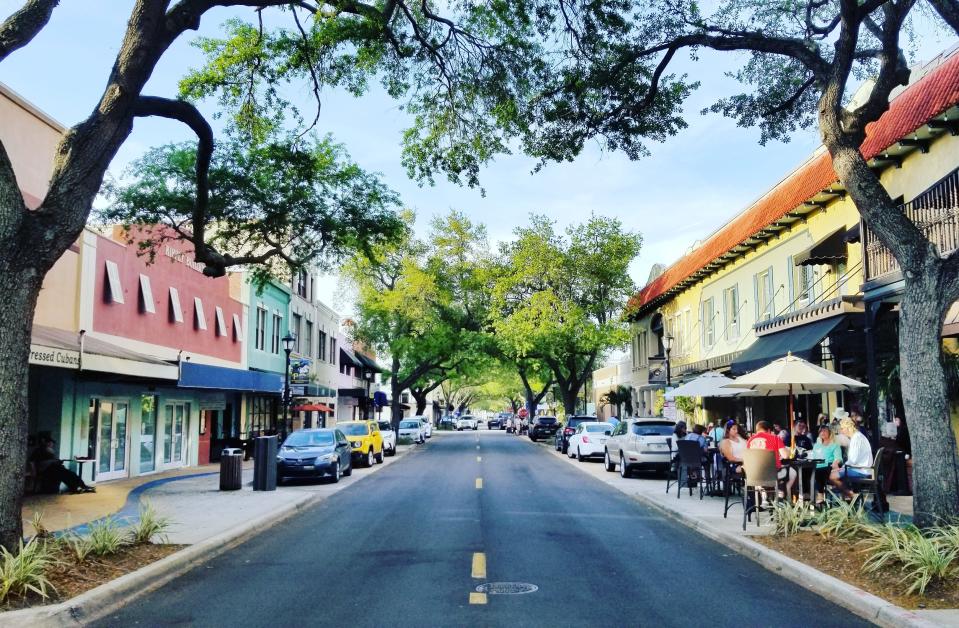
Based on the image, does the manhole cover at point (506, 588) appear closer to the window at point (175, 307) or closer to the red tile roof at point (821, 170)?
the red tile roof at point (821, 170)

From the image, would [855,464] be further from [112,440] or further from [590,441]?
[112,440]

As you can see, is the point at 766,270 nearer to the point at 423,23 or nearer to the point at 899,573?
the point at 423,23

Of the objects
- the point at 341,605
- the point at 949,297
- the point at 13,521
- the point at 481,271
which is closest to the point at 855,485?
the point at 949,297

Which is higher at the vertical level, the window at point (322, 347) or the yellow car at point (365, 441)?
the window at point (322, 347)

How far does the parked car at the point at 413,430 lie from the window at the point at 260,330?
14.7 meters

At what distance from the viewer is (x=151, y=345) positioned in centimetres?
2267

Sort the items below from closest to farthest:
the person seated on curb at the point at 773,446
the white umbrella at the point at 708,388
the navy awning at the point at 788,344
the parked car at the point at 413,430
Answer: the person seated on curb at the point at 773,446 < the navy awning at the point at 788,344 < the white umbrella at the point at 708,388 < the parked car at the point at 413,430

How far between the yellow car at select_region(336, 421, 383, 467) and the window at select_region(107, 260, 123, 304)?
8.82 meters

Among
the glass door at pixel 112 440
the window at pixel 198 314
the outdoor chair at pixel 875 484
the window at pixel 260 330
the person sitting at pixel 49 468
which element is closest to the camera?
the outdoor chair at pixel 875 484

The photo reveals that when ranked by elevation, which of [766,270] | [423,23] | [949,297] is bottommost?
[949,297]

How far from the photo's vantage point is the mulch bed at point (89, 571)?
7.24 metres

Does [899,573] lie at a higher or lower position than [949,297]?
lower

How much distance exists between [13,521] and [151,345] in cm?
1538

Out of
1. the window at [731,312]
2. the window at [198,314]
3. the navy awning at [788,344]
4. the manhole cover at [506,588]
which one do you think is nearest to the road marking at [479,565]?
the manhole cover at [506,588]
